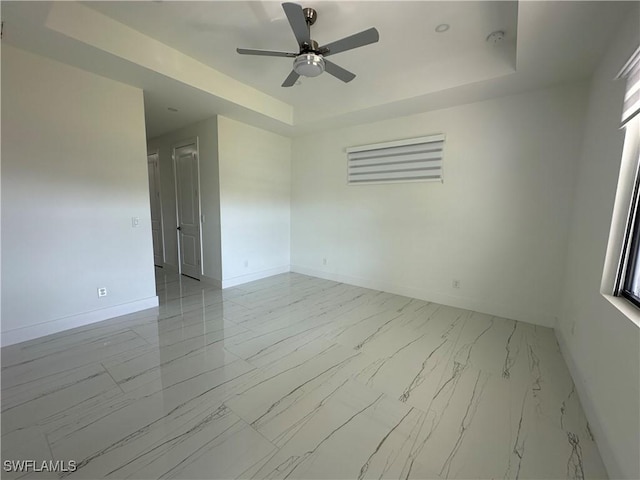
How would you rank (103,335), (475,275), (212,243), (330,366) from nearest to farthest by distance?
(330,366), (103,335), (475,275), (212,243)

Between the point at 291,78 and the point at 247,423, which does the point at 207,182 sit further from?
the point at 247,423

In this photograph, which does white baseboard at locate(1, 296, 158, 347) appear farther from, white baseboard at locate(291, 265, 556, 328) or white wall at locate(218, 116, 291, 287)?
white baseboard at locate(291, 265, 556, 328)

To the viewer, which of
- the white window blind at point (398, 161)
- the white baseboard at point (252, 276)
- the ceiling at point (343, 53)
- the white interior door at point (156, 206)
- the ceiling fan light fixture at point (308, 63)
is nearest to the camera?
the ceiling at point (343, 53)

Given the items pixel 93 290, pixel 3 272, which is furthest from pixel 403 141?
pixel 3 272

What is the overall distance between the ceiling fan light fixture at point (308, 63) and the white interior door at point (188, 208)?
2.93 meters

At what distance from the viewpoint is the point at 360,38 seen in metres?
2.01

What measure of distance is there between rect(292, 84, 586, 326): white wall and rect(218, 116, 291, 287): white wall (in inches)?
39.5

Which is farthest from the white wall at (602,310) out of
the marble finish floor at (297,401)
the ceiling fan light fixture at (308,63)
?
the ceiling fan light fixture at (308,63)

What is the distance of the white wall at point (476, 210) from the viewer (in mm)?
2914

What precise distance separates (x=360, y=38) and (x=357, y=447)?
8.92 ft

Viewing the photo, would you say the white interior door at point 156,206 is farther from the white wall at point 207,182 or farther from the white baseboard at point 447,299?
the white baseboard at point 447,299

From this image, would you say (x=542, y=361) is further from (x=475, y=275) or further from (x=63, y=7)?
(x=63, y=7)

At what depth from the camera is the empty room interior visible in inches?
60.5

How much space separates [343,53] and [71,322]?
400cm
